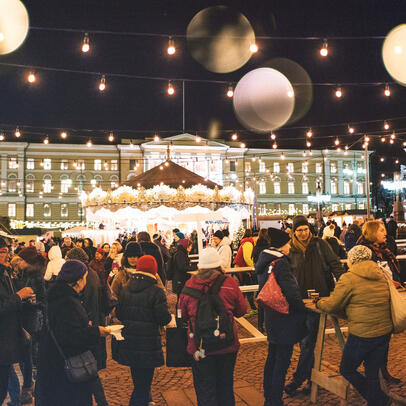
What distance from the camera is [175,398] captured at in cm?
493

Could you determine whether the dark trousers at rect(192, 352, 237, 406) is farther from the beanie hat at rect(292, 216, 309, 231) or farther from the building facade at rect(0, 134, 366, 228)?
the building facade at rect(0, 134, 366, 228)

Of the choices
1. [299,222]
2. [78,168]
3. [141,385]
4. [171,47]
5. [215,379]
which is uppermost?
[78,168]

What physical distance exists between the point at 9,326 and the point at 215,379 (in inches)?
76.2

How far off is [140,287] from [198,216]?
3760mm

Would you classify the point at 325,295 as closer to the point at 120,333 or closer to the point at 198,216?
the point at 120,333

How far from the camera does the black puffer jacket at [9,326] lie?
13.2 ft

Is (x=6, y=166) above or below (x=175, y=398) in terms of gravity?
above

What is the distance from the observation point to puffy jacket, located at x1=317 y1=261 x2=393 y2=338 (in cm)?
386

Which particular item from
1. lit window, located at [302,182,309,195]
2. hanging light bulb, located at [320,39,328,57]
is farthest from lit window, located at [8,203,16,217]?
hanging light bulb, located at [320,39,328,57]

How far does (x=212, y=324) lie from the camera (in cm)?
360

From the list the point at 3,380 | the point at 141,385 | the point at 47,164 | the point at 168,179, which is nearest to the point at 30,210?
the point at 47,164

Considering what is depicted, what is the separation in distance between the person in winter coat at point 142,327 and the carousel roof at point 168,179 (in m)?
14.8

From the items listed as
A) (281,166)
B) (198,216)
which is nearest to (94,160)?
(281,166)

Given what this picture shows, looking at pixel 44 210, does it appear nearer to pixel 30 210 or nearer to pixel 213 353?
pixel 30 210
